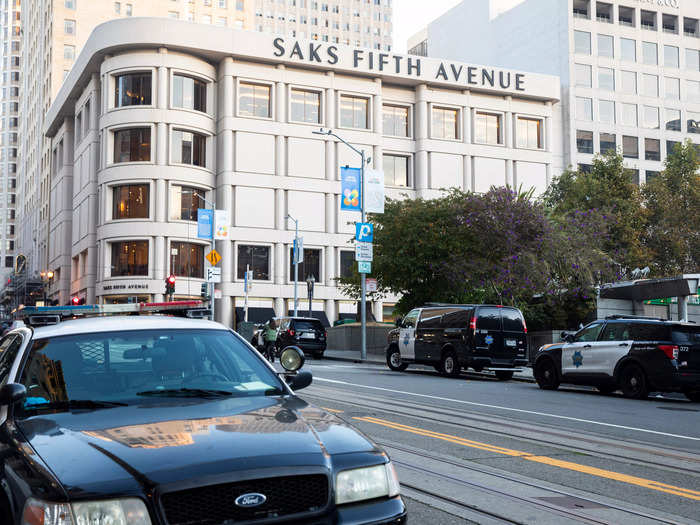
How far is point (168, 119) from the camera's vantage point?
59250mm

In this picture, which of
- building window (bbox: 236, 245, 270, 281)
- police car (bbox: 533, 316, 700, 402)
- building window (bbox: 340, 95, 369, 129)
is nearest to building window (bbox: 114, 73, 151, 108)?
building window (bbox: 236, 245, 270, 281)

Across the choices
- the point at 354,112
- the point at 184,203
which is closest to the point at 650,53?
the point at 354,112

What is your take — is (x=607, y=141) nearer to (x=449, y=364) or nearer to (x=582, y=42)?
(x=582, y=42)

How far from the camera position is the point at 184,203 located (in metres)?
60.2

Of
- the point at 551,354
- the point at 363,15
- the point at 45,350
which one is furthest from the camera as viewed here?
the point at 363,15

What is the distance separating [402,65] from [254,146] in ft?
48.2

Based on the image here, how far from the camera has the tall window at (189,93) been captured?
60.3 meters

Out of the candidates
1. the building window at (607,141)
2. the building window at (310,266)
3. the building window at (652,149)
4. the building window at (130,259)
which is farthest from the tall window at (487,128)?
the building window at (130,259)

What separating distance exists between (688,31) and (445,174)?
33.9 metres

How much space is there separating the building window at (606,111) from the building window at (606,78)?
152 centimetres

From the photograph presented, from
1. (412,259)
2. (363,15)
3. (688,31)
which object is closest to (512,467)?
(412,259)

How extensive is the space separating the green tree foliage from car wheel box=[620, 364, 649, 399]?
32.8 m

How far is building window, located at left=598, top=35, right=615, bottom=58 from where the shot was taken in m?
76.6

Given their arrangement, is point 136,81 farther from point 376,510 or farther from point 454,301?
point 376,510
